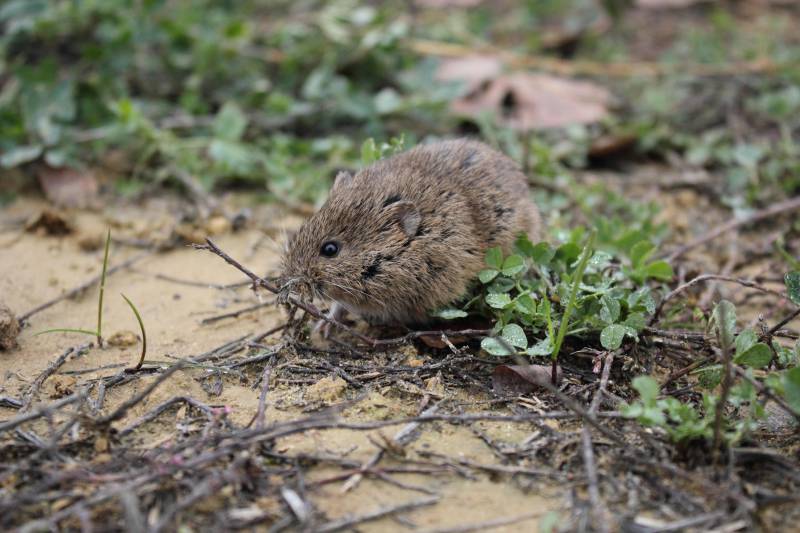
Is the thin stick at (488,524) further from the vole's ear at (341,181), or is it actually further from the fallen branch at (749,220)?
the fallen branch at (749,220)

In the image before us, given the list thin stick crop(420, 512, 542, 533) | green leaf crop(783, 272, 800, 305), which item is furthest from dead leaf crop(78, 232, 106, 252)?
green leaf crop(783, 272, 800, 305)

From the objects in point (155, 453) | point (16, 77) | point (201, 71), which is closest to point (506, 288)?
point (155, 453)

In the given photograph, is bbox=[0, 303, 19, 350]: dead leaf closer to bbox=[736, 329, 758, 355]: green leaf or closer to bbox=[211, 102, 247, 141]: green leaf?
bbox=[211, 102, 247, 141]: green leaf

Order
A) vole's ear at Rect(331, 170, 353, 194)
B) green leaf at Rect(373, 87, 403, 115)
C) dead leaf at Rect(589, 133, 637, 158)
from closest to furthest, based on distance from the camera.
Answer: vole's ear at Rect(331, 170, 353, 194)
green leaf at Rect(373, 87, 403, 115)
dead leaf at Rect(589, 133, 637, 158)

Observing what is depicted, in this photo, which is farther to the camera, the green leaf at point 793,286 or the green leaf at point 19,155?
the green leaf at point 19,155

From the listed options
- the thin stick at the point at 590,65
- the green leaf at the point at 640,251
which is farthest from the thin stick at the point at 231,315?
the thin stick at the point at 590,65

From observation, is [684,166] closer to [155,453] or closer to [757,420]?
[757,420]
